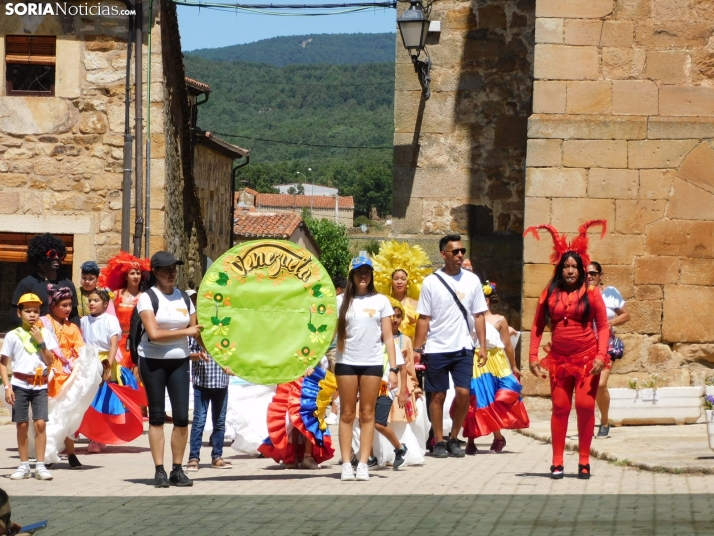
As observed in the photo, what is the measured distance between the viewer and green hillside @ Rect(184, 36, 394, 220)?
457 ft

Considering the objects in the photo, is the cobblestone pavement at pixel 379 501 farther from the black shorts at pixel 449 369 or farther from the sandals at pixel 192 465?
the black shorts at pixel 449 369

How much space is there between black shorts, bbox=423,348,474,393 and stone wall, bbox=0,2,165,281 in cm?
643

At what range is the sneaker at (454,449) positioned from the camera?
11.2 meters

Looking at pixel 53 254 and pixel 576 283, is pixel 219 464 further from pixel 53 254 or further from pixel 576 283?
pixel 576 283

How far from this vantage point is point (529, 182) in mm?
14438

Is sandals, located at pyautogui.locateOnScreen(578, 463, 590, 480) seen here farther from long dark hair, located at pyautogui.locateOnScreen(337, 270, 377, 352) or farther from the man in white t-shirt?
long dark hair, located at pyautogui.locateOnScreen(337, 270, 377, 352)

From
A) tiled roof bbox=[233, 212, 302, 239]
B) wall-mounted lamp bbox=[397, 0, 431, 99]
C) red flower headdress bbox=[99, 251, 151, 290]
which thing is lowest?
red flower headdress bbox=[99, 251, 151, 290]

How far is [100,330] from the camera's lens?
39.7ft

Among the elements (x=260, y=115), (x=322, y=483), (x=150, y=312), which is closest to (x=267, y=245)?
(x=150, y=312)

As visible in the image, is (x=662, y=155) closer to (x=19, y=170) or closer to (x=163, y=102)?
(x=163, y=102)

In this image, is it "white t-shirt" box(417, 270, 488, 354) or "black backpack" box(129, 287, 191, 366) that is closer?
"black backpack" box(129, 287, 191, 366)

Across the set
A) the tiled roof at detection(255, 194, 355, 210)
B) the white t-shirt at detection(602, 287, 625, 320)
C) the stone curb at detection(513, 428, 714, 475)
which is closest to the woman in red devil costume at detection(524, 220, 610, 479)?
the stone curb at detection(513, 428, 714, 475)

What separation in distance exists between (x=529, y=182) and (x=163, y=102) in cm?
492

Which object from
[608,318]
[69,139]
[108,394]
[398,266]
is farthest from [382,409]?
[69,139]
